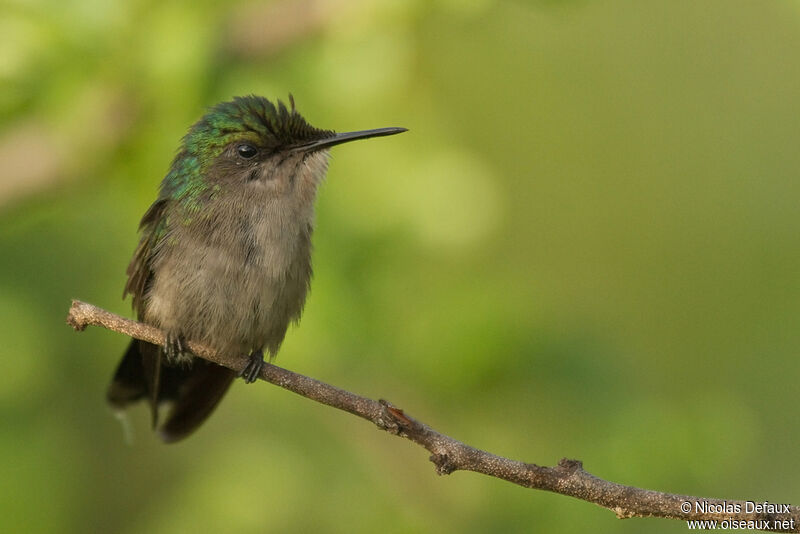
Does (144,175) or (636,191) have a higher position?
(144,175)

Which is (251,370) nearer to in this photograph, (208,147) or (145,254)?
(145,254)

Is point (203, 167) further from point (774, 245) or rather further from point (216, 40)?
point (774, 245)

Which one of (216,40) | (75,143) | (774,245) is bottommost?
(774,245)

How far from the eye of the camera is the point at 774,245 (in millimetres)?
9047

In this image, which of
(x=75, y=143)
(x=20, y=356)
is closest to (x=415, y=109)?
(x=75, y=143)

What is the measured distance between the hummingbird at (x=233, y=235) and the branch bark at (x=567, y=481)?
3.48 feet

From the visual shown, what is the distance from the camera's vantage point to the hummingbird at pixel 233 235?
16.3ft

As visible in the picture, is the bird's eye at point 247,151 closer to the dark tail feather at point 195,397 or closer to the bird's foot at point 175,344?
the bird's foot at point 175,344

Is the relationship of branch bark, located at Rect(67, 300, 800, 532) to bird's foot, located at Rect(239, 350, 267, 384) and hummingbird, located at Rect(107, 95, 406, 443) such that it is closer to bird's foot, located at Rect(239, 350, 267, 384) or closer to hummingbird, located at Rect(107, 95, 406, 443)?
bird's foot, located at Rect(239, 350, 267, 384)

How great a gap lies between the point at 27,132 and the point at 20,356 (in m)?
1.31

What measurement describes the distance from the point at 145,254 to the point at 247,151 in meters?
0.74

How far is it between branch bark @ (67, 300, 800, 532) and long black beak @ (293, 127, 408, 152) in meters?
1.50

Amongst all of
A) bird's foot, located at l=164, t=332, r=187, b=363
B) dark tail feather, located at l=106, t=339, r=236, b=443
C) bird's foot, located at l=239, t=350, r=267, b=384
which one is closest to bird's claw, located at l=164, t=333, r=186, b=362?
bird's foot, located at l=164, t=332, r=187, b=363

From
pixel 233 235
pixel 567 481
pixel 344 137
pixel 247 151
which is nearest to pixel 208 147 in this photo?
pixel 247 151
